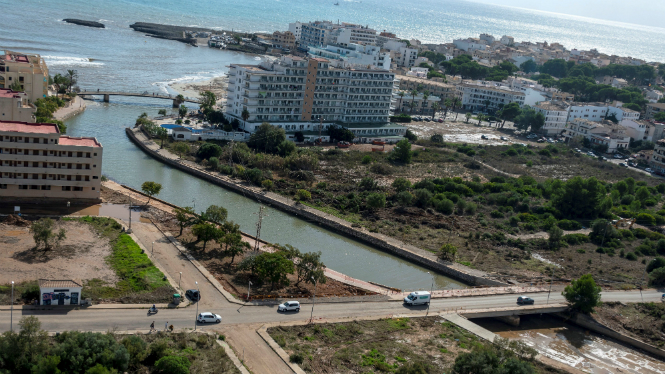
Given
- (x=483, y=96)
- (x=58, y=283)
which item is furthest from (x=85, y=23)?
(x=58, y=283)

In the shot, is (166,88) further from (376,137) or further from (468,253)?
(468,253)

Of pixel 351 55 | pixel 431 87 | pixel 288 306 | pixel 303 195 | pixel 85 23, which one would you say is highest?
pixel 351 55

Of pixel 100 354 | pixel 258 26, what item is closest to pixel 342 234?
pixel 100 354

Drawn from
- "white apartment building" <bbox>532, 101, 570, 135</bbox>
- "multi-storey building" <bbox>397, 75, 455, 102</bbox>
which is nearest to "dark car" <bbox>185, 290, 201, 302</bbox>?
"white apartment building" <bbox>532, 101, 570, 135</bbox>

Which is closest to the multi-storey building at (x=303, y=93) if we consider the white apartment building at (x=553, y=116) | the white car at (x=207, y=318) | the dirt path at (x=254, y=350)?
the white apartment building at (x=553, y=116)

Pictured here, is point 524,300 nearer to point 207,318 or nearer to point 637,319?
point 637,319
